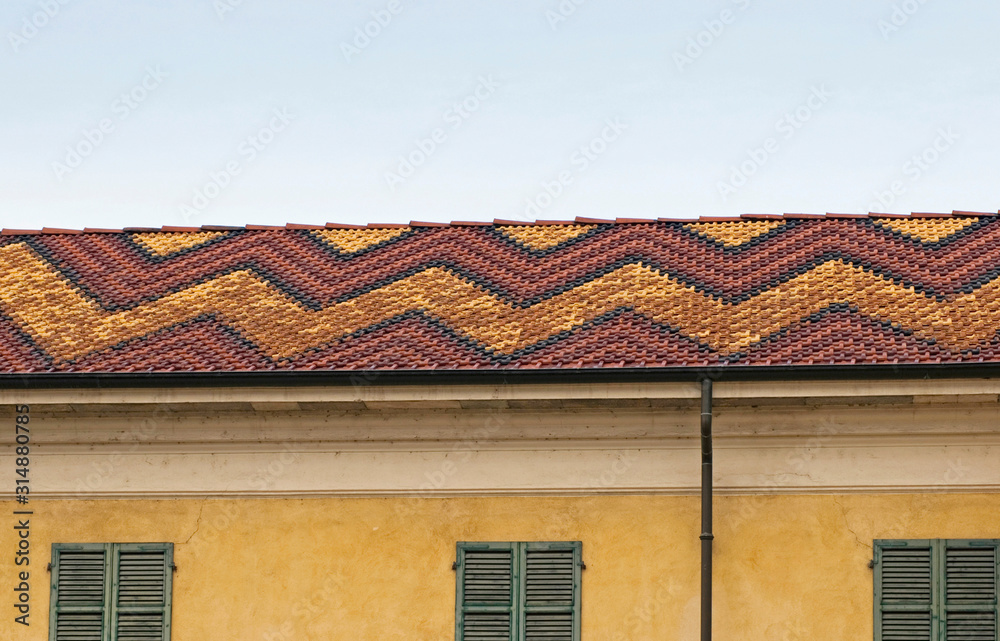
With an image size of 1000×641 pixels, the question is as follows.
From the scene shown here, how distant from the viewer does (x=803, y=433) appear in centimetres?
1174

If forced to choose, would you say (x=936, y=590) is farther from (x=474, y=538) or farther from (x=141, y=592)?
(x=141, y=592)

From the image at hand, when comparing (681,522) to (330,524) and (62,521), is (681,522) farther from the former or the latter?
(62,521)

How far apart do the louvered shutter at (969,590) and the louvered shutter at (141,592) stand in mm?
5883

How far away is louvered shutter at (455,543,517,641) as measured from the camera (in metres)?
11.7

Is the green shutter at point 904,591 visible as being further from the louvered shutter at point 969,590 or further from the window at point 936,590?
the louvered shutter at point 969,590

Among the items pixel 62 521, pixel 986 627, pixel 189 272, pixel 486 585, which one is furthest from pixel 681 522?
pixel 189 272

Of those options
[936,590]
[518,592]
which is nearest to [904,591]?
[936,590]

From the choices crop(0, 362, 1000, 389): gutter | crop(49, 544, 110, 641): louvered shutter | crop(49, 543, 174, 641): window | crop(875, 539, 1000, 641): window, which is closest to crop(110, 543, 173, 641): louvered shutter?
crop(49, 543, 174, 641): window

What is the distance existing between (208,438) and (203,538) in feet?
2.56

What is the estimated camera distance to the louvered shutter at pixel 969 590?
1130 cm

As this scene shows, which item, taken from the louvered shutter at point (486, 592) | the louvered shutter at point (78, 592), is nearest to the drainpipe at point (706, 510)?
the louvered shutter at point (486, 592)

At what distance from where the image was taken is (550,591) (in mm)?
11742

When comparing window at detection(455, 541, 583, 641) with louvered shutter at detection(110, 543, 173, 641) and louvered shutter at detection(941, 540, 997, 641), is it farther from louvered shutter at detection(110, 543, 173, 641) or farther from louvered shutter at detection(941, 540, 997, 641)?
louvered shutter at detection(941, 540, 997, 641)

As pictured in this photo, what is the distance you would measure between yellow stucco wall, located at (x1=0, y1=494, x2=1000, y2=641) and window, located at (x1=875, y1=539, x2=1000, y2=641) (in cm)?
10
